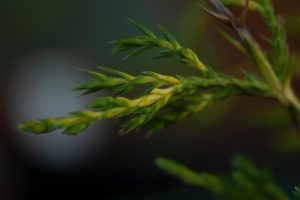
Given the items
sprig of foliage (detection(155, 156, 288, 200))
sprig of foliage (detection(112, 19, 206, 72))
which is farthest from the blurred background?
sprig of foliage (detection(112, 19, 206, 72))

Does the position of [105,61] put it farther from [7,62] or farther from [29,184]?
[29,184]

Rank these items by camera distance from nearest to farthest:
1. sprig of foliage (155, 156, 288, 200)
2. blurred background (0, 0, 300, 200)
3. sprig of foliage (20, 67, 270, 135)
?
sprig of foliage (20, 67, 270, 135)
sprig of foliage (155, 156, 288, 200)
blurred background (0, 0, 300, 200)

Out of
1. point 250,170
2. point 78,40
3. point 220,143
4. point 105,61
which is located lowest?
point 250,170

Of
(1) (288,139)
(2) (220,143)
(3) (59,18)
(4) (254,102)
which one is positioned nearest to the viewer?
(1) (288,139)

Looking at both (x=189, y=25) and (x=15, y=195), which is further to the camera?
(x=15, y=195)

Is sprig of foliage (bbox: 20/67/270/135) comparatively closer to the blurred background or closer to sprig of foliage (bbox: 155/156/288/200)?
sprig of foliage (bbox: 155/156/288/200)

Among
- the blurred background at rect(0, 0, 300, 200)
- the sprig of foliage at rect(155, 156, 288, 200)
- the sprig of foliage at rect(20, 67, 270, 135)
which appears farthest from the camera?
the blurred background at rect(0, 0, 300, 200)

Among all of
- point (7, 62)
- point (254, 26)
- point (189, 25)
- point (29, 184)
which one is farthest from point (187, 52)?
point (7, 62)

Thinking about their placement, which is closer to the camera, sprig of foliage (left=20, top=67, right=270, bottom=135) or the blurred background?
sprig of foliage (left=20, top=67, right=270, bottom=135)
